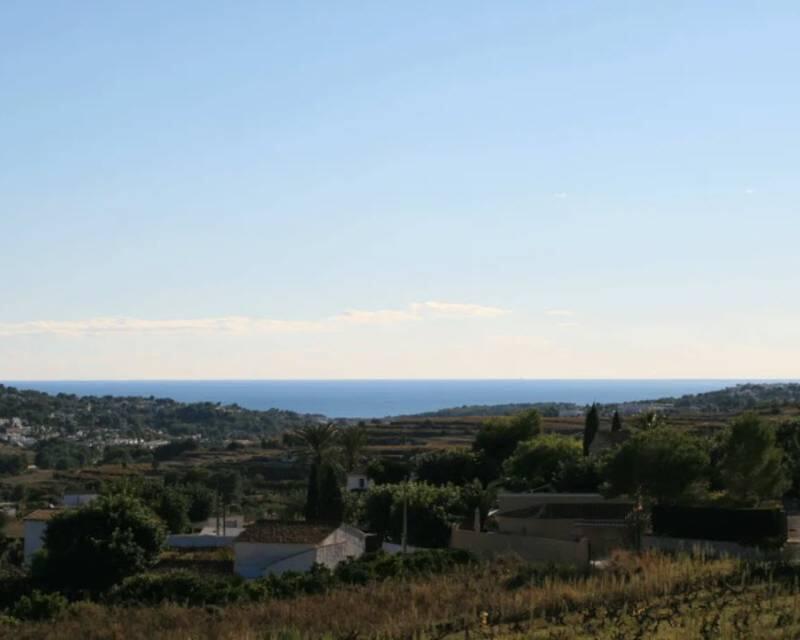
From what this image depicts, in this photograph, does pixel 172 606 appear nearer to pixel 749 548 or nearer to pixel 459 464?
pixel 749 548

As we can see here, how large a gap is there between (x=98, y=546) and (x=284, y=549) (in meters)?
5.54

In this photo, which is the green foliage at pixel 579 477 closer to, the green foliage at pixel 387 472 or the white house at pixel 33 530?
the green foliage at pixel 387 472

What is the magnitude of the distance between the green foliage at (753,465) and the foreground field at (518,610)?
12399 mm

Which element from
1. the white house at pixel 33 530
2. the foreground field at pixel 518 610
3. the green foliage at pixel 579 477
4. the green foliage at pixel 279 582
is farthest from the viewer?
the white house at pixel 33 530

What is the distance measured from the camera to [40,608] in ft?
89.0

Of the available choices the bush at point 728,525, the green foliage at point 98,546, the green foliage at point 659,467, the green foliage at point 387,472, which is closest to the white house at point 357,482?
the green foliage at point 387,472

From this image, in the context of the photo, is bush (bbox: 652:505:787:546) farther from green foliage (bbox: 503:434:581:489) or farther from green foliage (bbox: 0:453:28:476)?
green foliage (bbox: 0:453:28:476)

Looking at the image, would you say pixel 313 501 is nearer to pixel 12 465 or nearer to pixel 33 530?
pixel 33 530

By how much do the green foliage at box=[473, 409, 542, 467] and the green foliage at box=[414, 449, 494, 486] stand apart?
321 centimetres

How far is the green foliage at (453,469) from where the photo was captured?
57.8 m

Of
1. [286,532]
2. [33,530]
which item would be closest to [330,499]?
[286,532]

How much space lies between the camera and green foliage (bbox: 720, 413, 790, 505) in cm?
3609

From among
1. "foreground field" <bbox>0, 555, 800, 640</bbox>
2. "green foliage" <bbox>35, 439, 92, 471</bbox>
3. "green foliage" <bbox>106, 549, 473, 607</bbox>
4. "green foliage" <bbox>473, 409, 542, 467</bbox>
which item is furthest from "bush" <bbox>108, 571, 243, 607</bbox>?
"green foliage" <bbox>35, 439, 92, 471</bbox>

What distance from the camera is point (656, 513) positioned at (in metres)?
32.5
